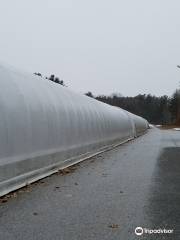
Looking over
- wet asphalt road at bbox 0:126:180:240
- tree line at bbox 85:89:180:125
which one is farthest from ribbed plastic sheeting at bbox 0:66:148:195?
tree line at bbox 85:89:180:125

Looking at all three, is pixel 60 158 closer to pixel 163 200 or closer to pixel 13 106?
pixel 13 106

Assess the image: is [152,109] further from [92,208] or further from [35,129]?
[92,208]

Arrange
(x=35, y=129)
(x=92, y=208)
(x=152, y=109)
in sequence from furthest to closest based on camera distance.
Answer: (x=152, y=109)
(x=35, y=129)
(x=92, y=208)

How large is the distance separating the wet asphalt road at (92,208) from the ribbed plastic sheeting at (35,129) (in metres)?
0.48

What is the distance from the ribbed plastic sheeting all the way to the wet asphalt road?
1.58 feet

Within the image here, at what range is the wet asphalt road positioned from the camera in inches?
278

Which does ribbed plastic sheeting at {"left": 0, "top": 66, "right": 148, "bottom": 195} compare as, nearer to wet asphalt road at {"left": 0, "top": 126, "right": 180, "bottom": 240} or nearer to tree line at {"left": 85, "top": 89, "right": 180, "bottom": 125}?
wet asphalt road at {"left": 0, "top": 126, "right": 180, "bottom": 240}

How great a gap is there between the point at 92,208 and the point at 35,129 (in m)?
4.87

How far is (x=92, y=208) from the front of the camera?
8.84 metres

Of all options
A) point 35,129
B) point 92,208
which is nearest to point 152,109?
point 35,129

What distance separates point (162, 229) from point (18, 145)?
5.40 m

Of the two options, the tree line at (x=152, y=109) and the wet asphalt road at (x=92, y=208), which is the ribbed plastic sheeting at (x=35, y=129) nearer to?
the wet asphalt road at (x=92, y=208)

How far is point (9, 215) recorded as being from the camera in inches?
320

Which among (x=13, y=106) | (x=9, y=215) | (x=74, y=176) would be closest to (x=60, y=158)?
(x=74, y=176)
